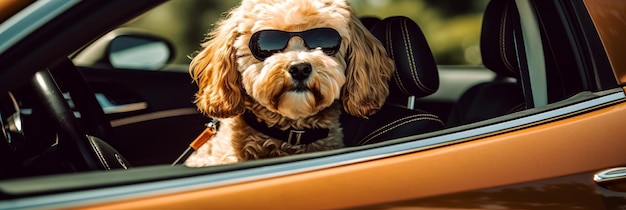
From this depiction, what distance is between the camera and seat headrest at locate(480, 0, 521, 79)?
2752 mm

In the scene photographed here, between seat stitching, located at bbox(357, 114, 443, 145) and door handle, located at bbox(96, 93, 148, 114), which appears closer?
seat stitching, located at bbox(357, 114, 443, 145)

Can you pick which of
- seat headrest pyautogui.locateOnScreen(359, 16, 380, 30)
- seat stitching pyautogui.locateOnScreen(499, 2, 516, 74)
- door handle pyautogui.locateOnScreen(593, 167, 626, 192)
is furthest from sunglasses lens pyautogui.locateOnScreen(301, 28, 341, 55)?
door handle pyautogui.locateOnScreen(593, 167, 626, 192)

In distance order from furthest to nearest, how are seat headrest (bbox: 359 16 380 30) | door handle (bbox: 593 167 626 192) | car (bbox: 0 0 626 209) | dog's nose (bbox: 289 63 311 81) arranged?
1. seat headrest (bbox: 359 16 380 30)
2. dog's nose (bbox: 289 63 311 81)
3. door handle (bbox: 593 167 626 192)
4. car (bbox: 0 0 626 209)

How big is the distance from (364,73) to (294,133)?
0.29 meters

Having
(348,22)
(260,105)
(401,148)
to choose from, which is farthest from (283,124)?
(401,148)

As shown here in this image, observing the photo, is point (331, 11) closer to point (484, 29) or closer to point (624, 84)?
point (484, 29)

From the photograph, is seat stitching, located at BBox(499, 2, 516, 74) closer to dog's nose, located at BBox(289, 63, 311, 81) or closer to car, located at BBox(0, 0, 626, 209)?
car, located at BBox(0, 0, 626, 209)

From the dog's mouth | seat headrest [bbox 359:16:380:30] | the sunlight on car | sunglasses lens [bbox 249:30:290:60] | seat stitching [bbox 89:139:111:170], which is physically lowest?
the sunlight on car

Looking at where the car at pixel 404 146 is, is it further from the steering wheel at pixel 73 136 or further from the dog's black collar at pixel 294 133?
the dog's black collar at pixel 294 133

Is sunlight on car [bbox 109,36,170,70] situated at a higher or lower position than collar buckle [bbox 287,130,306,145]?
lower

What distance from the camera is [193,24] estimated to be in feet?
23.6

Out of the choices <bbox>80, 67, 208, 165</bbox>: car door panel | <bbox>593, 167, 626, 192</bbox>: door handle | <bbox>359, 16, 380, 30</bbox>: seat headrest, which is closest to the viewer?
<bbox>593, 167, 626, 192</bbox>: door handle

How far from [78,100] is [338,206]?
1.48 meters

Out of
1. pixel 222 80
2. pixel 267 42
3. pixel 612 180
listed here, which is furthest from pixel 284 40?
pixel 612 180
